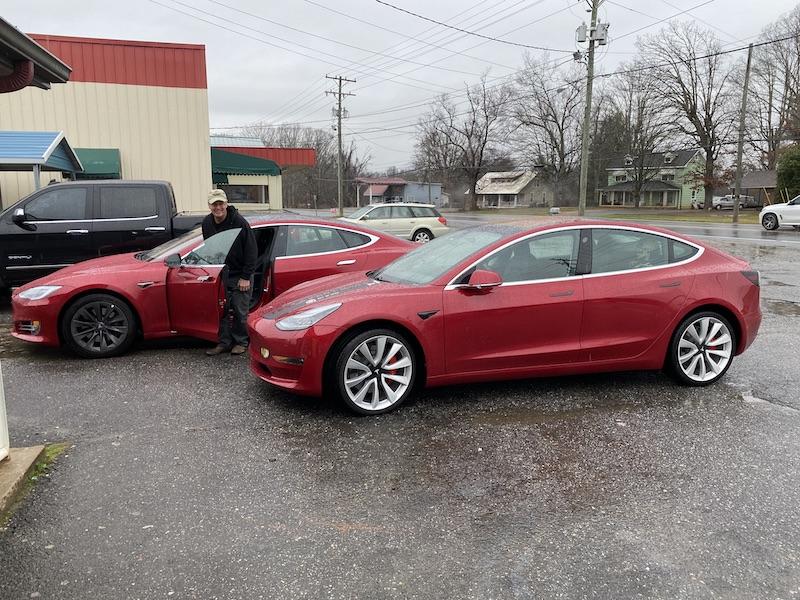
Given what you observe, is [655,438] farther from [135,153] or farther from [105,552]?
[135,153]

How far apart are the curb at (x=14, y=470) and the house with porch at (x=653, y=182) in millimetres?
68542

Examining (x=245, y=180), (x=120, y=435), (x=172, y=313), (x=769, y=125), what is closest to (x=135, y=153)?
(x=245, y=180)

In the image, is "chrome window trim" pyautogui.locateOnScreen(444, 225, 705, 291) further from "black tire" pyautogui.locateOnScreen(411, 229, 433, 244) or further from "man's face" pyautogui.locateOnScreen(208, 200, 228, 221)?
"black tire" pyautogui.locateOnScreen(411, 229, 433, 244)

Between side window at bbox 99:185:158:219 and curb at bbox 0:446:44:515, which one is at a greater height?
side window at bbox 99:185:158:219

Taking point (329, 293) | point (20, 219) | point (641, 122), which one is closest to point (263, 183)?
point (20, 219)

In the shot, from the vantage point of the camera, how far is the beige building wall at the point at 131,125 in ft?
53.9

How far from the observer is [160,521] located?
10.1 feet

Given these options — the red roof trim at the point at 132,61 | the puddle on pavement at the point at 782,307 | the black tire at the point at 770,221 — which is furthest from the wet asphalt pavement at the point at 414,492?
the black tire at the point at 770,221

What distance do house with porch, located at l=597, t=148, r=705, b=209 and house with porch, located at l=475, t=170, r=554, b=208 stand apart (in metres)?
10.5

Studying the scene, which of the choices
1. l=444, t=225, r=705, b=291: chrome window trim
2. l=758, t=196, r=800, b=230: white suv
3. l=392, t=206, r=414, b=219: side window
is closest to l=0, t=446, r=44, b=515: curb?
l=444, t=225, r=705, b=291: chrome window trim

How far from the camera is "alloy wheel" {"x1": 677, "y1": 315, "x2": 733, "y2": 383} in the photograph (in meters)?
5.05

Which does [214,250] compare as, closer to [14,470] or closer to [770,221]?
[14,470]

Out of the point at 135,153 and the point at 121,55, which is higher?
the point at 121,55

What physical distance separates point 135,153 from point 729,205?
6270 centimetres
